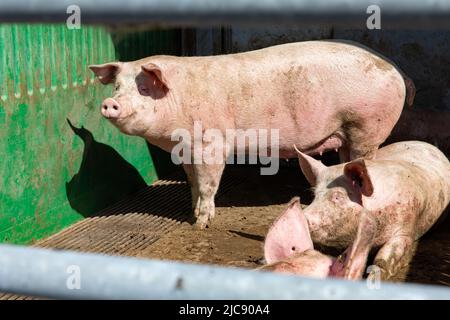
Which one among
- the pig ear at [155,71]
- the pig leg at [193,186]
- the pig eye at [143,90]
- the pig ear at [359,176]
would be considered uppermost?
the pig ear at [155,71]

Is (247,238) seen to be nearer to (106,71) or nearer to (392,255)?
(392,255)

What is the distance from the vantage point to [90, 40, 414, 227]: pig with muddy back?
4.86 meters

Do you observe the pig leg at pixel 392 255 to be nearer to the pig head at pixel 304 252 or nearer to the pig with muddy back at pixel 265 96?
the pig head at pixel 304 252

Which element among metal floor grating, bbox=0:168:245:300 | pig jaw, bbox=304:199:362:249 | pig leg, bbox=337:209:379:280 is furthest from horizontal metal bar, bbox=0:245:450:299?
metal floor grating, bbox=0:168:245:300

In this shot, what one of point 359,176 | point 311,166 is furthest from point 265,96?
point 359,176

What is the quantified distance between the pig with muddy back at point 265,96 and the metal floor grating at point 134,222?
0.34 meters

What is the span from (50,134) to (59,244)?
72cm

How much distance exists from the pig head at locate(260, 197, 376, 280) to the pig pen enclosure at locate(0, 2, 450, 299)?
861 mm

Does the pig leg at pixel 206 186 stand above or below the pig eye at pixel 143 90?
below

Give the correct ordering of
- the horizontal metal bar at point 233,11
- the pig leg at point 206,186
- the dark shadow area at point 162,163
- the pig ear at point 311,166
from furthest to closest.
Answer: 1. the dark shadow area at point 162,163
2. the pig leg at point 206,186
3. the pig ear at point 311,166
4. the horizontal metal bar at point 233,11

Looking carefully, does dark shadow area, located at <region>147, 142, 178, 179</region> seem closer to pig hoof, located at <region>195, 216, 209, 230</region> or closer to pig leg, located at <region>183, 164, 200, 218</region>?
pig leg, located at <region>183, 164, 200, 218</region>

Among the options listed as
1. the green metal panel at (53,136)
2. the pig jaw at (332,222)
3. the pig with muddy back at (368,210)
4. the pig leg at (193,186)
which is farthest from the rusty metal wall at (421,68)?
the pig jaw at (332,222)

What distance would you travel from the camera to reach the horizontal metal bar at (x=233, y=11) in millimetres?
630
